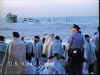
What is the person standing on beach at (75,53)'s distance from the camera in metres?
5.38

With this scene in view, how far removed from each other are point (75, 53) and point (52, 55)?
0.49 m

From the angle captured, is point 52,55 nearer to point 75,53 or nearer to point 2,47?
point 75,53

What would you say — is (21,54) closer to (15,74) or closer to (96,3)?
(15,74)

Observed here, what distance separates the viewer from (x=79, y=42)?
17.7 feet

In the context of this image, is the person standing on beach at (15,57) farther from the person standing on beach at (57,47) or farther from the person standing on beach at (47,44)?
the person standing on beach at (57,47)

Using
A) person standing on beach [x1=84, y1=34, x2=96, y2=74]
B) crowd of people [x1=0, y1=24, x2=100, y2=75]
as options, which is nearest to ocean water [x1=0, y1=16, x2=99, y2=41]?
crowd of people [x1=0, y1=24, x2=100, y2=75]

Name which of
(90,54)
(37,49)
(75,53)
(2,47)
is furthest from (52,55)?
(2,47)

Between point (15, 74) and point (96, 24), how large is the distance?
6.75ft

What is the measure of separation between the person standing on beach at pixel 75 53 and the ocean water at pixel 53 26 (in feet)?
0.43

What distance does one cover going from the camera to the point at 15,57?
566 centimetres

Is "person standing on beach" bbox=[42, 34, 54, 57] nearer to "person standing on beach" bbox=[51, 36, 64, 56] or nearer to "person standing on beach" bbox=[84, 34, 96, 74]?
"person standing on beach" bbox=[51, 36, 64, 56]

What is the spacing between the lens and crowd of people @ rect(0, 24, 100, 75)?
5.37m

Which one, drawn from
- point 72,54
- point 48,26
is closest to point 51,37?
point 48,26

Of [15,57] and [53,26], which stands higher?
[53,26]
